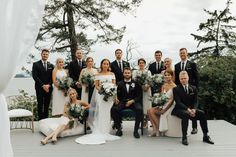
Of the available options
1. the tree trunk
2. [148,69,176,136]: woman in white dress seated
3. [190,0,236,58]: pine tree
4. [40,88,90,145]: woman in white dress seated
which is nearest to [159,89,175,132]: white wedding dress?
[148,69,176,136]: woman in white dress seated

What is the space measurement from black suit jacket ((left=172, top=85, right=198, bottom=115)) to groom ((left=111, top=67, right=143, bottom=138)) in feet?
2.36

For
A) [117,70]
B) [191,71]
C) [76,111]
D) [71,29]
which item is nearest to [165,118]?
[191,71]

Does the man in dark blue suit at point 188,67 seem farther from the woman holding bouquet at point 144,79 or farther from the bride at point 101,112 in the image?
the bride at point 101,112

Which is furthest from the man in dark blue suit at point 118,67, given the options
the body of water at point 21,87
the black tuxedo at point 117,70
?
the body of water at point 21,87

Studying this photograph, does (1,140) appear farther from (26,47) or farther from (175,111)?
(175,111)

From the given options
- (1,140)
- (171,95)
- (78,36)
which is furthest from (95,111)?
(78,36)

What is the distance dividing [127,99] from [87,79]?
844mm

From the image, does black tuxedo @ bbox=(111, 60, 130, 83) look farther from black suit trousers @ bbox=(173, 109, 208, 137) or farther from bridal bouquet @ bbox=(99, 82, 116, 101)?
black suit trousers @ bbox=(173, 109, 208, 137)

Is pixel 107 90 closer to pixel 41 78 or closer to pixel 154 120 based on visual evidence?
pixel 154 120

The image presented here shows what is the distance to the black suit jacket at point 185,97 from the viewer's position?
6012 mm

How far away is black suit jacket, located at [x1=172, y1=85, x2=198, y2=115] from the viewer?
19.7 feet

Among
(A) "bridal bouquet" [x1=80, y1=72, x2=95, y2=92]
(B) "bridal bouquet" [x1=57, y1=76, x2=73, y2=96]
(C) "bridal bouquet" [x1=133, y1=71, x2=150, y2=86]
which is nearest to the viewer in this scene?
(C) "bridal bouquet" [x1=133, y1=71, x2=150, y2=86]

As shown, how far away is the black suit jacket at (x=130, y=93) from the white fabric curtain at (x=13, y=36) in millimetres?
3904

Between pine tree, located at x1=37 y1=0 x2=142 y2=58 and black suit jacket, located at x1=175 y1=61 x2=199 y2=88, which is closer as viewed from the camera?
black suit jacket, located at x1=175 y1=61 x2=199 y2=88
